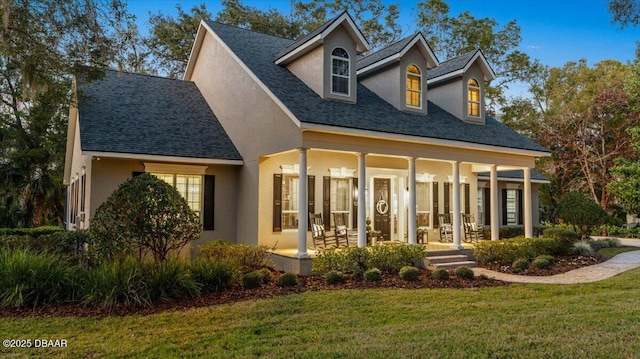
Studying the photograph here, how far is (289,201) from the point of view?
12617mm

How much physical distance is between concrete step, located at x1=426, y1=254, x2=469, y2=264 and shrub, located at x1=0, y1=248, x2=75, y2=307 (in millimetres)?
8247

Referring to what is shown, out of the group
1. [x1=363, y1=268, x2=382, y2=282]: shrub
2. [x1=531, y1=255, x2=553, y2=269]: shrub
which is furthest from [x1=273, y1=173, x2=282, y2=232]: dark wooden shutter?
[x1=531, y1=255, x2=553, y2=269]: shrub

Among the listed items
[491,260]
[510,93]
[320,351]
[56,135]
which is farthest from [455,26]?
[320,351]

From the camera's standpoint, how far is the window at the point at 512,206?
19.7m

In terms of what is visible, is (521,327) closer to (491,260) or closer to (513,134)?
(491,260)

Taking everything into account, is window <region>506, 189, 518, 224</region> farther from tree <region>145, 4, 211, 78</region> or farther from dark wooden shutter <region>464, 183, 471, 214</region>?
tree <region>145, 4, 211, 78</region>

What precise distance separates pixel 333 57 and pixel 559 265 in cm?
826

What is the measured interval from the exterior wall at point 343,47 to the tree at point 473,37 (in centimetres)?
1440

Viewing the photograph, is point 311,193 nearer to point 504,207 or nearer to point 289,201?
point 289,201

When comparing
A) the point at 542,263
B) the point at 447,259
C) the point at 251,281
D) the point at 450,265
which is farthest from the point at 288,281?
the point at 542,263

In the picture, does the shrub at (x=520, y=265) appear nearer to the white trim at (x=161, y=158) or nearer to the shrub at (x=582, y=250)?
the shrub at (x=582, y=250)

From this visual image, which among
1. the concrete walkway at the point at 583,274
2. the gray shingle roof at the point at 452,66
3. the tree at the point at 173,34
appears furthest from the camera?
the tree at the point at 173,34

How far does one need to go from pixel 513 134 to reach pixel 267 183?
8742 millimetres

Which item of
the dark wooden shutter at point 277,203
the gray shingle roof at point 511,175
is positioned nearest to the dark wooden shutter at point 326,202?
the dark wooden shutter at point 277,203
